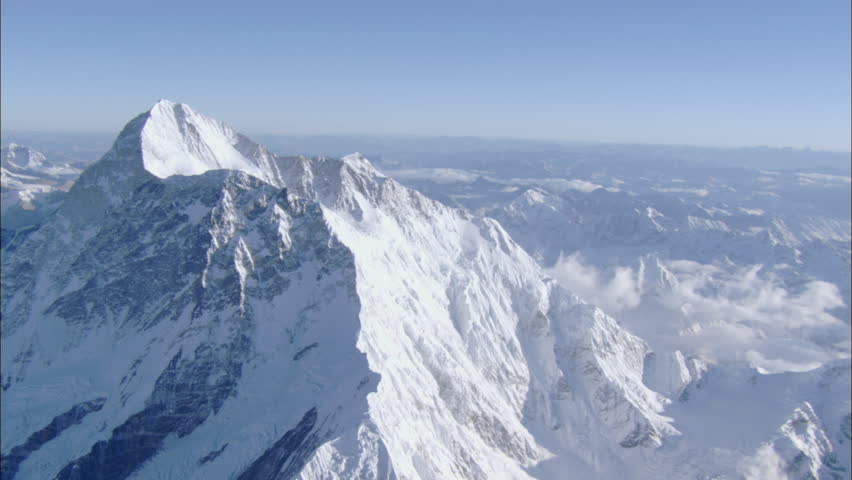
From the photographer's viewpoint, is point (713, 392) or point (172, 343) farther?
point (713, 392)

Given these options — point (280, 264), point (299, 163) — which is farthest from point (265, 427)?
point (299, 163)

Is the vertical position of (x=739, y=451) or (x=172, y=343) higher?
(x=172, y=343)

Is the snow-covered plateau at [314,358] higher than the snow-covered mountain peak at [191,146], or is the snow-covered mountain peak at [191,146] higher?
the snow-covered mountain peak at [191,146]

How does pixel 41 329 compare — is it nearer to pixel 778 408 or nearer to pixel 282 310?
pixel 282 310

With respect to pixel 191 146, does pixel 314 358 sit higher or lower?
lower

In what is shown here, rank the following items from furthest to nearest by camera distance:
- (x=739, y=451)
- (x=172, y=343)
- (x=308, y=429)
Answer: (x=739, y=451)
(x=172, y=343)
(x=308, y=429)

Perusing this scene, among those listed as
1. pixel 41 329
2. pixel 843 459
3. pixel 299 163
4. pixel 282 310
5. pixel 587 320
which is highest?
pixel 299 163

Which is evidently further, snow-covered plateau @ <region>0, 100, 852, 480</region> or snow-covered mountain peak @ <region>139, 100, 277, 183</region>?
snow-covered mountain peak @ <region>139, 100, 277, 183</region>

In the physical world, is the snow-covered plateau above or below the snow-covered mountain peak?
below
